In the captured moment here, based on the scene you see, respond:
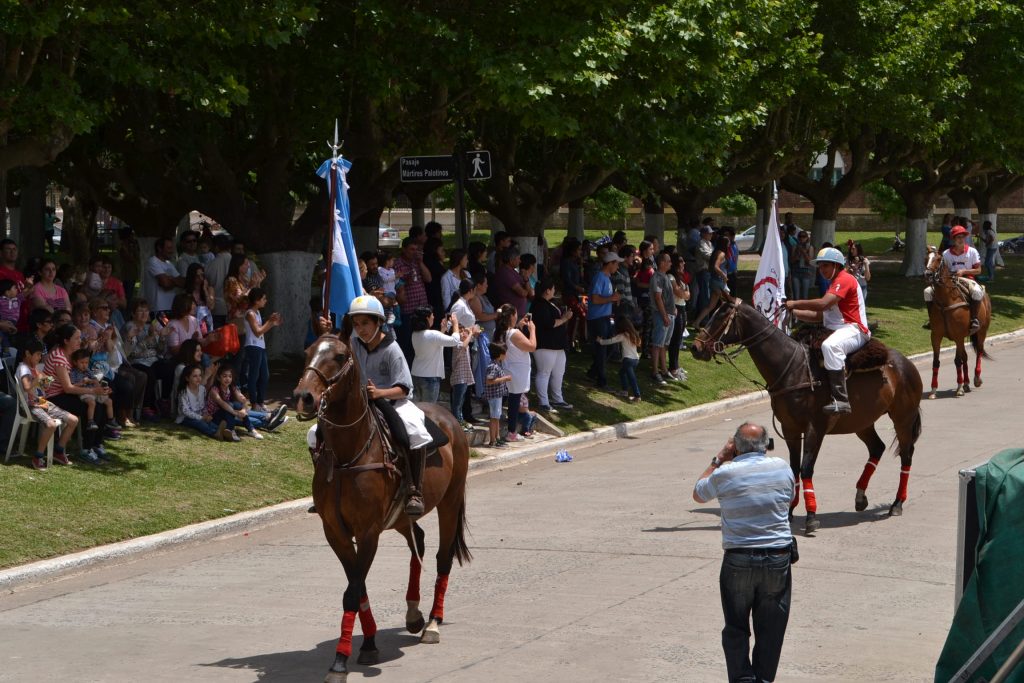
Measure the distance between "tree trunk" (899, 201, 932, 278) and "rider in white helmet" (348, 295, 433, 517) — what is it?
121ft

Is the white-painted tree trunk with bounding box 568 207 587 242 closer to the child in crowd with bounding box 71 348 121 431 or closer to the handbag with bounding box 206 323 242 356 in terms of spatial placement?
the handbag with bounding box 206 323 242 356

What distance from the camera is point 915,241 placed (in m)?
45.2

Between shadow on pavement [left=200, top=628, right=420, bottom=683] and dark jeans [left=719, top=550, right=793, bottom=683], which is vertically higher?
dark jeans [left=719, top=550, right=793, bottom=683]

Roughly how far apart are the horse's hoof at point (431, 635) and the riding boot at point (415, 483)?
2.62 feet

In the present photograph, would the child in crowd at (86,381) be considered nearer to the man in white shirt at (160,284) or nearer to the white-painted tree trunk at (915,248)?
the man in white shirt at (160,284)

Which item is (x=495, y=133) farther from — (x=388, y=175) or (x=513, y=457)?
(x=513, y=457)

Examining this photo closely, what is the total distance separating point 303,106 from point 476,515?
8200 mm

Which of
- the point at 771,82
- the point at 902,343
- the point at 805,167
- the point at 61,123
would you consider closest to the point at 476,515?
the point at 61,123

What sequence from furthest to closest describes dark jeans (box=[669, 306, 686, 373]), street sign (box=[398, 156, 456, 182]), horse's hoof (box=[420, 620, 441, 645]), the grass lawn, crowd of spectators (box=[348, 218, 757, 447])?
1. dark jeans (box=[669, 306, 686, 373])
2. street sign (box=[398, 156, 456, 182])
3. crowd of spectators (box=[348, 218, 757, 447])
4. the grass lawn
5. horse's hoof (box=[420, 620, 441, 645])

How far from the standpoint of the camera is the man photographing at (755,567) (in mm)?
8195

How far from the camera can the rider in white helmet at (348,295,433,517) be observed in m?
10.1

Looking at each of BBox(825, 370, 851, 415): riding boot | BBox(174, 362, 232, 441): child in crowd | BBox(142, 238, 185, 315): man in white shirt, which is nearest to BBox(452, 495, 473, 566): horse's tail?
BBox(825, 370, 851, 415): riding boot

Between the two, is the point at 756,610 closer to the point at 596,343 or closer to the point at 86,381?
the point at 86,381

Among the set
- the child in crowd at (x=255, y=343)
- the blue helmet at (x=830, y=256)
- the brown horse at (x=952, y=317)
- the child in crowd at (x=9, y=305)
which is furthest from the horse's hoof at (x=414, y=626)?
the brown horse at (x=952, y=317)
